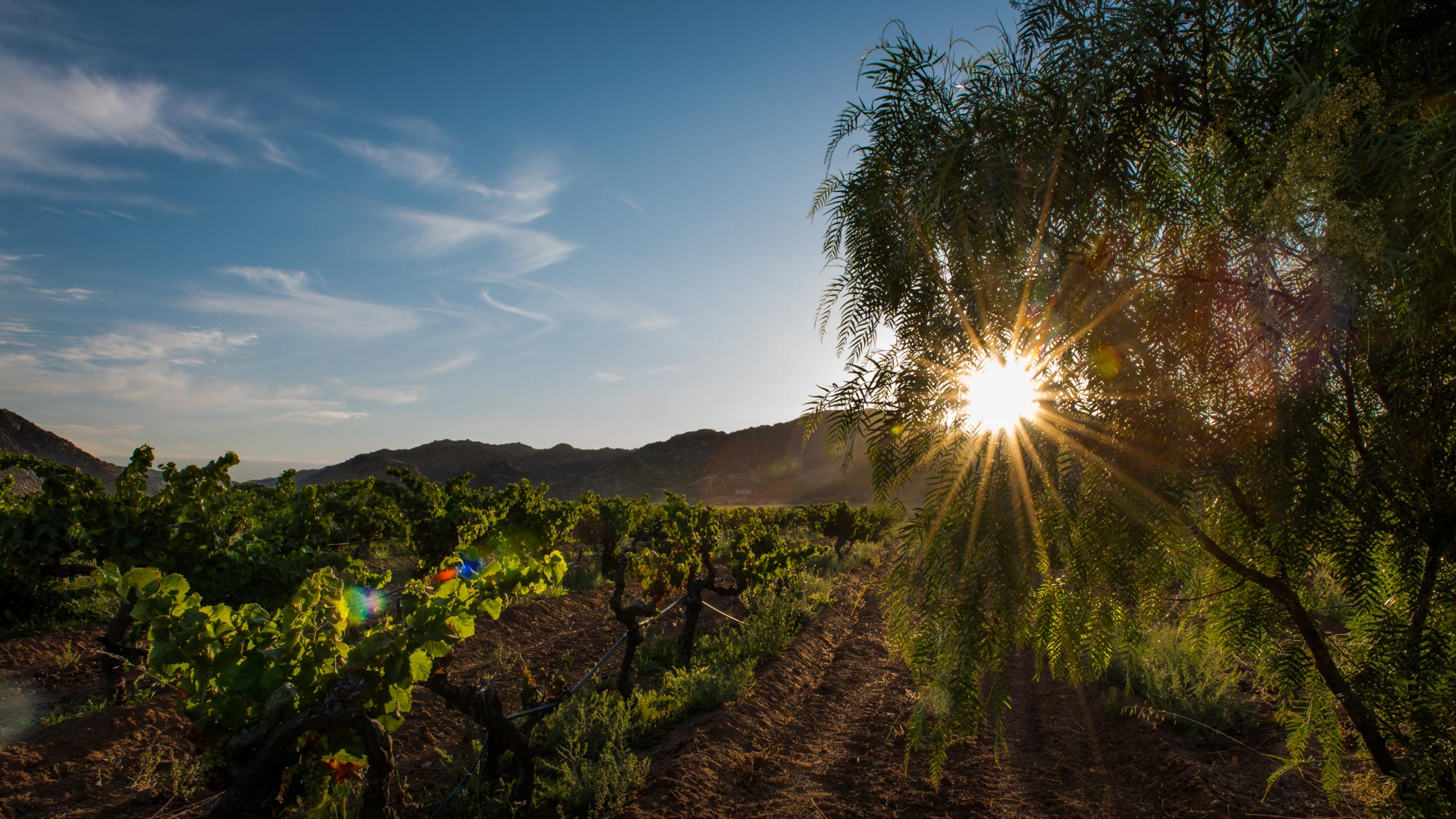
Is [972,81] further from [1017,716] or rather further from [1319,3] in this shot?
[1017,716]

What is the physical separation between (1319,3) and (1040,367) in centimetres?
198

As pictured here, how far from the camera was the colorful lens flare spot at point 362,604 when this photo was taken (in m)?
4.97

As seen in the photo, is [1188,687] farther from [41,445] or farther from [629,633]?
[41,445]

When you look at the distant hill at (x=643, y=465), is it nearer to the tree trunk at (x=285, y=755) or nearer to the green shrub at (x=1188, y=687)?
the green shrub at (x=1188, y=687)

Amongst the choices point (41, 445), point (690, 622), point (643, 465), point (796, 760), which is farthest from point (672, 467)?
point (796, 760)

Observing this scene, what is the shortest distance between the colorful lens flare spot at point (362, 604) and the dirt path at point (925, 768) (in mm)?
2518

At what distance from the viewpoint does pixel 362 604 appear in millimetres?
5875

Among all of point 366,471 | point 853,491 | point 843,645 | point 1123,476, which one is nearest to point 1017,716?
point 843,645

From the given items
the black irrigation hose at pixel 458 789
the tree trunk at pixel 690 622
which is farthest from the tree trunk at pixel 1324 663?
the tree trunk at pixel 690 622

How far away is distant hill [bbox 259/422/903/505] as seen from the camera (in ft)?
284

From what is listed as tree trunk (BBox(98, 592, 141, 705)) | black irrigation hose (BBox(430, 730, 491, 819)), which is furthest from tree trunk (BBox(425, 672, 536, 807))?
tree trunk (BBox(98, 592, 141, 705))

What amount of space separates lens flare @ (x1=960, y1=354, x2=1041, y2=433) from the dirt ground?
3.55 meters

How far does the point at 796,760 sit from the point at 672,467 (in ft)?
314

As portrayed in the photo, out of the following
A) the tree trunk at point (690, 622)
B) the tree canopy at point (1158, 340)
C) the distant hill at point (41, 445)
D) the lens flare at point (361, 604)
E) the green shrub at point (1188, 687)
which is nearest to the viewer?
the tree canopy at point (1158, 340)
